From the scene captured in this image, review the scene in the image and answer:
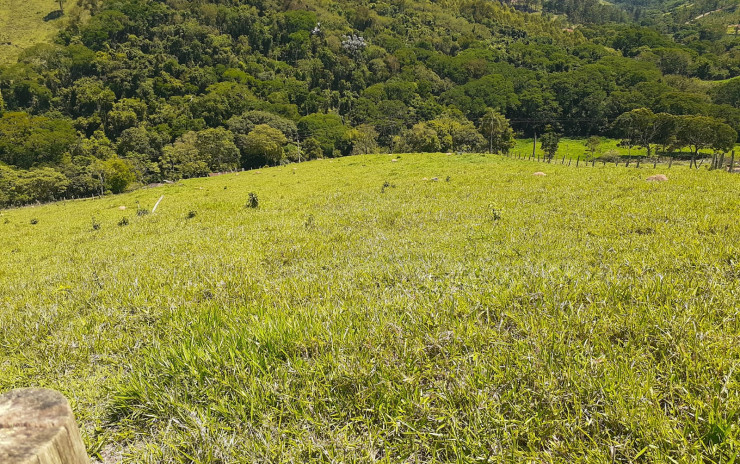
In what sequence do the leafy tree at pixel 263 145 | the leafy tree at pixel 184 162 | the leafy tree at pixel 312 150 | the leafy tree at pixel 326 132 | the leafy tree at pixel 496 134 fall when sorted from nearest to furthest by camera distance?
the leafy tree at pixel 184 162
the leafy tree at pixel 263 145
the leafy tree at pixel 496 134
the leafy tree at pixel 312 150
the leafy tree at pixel 326 132

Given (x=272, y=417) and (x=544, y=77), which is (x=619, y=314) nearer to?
(x=272, y=417)

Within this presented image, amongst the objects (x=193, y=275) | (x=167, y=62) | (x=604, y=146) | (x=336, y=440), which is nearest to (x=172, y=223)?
(x=193, y=275)

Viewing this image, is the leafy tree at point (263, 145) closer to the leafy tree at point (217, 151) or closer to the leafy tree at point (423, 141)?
the leafy tree at point (217, 151)

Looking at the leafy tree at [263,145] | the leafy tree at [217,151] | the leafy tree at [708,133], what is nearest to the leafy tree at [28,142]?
the leafy tree at [217,151]

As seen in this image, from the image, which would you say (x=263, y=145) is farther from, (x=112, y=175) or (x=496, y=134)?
(x=496, y=134)

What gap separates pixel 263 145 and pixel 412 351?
10575 centimetres

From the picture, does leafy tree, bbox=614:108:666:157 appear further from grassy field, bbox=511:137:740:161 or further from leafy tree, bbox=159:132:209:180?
leafy tree, bbox=159:132:209:180

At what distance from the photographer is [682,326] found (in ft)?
10.6

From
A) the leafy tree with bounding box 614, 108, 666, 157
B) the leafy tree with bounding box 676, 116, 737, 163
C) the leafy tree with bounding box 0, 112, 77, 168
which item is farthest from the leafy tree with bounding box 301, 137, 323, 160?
the leafy tree with bounding box 676, 116, 737, 163

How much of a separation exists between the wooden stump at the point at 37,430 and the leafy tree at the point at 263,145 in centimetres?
10595

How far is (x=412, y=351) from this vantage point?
3.32m

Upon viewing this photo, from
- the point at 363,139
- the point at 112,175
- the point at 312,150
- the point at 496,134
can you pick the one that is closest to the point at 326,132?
the point at 363,139

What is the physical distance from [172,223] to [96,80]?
216656 mm

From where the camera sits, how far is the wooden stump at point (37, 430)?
1.30 m
